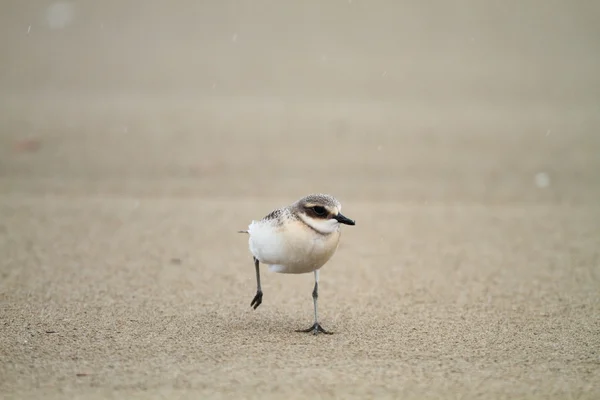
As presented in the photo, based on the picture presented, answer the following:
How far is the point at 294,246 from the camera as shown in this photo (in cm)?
477

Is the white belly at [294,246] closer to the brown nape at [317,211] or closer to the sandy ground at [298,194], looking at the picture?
the brown nape at [317,211]

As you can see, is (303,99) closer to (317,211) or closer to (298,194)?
(298,194)

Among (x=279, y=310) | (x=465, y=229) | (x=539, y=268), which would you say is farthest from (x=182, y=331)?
(x=465, y=229)

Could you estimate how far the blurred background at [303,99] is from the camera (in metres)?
9.70

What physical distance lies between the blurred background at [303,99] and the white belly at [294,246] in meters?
4.12

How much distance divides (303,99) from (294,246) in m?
7.86

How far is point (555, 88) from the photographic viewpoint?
13.0 m

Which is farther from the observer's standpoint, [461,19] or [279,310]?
[461,19]

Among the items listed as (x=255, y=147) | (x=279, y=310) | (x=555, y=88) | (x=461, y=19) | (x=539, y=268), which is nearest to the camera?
(x=279, y=310)

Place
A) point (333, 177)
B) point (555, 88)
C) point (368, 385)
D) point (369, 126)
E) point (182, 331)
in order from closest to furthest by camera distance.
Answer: point (368, 385) < point (182, 331) < point (333, 177) < point (369, 126) < point (555, 88)

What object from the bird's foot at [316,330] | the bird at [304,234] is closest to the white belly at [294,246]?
the bird at [304,234]

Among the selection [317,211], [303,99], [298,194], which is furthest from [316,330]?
[303,99]

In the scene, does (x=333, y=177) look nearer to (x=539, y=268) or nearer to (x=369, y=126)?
(x=369, y=126)

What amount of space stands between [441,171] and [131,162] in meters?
3.42
